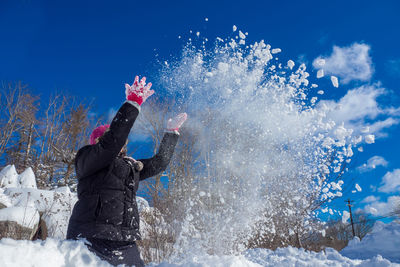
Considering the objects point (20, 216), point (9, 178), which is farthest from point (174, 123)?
point (9, 178)

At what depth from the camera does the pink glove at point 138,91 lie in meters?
2.02

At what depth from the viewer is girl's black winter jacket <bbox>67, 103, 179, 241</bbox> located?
5.68ft

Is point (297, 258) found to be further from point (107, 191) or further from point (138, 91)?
point (138, 91)

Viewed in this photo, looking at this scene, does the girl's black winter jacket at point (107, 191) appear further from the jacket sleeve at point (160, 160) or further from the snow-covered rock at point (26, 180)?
the snow-covered rock at point (26, 180)

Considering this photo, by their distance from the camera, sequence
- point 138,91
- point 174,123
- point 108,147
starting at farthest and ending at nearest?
point 174,123, point 138,91, point 108,147

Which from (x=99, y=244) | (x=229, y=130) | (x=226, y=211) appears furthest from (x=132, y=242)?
(x=226, y=211)

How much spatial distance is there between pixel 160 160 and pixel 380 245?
638cm

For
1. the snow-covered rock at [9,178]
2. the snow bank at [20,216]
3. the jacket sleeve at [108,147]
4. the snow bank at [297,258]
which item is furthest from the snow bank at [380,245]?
the snow-covered rock at [9,178]

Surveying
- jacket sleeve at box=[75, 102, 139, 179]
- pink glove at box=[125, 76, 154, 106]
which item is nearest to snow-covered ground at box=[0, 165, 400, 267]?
jacket sleeve at box=[75, 102, 139, 179]

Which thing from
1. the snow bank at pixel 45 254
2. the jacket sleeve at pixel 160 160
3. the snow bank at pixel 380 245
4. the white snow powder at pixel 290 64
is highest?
the white snow powder at pixel 290 64

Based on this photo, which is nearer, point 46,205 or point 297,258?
point 297,258

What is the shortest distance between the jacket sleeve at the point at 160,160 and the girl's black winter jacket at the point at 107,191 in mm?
493

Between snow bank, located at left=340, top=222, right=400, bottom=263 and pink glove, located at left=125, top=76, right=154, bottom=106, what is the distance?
6375 millimetres

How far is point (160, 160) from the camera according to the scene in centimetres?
255
